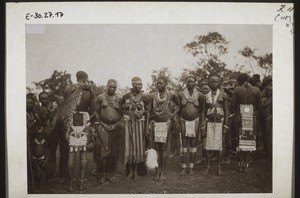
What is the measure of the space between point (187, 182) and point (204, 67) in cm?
101

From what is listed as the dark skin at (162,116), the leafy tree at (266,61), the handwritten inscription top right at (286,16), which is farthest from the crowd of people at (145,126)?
the handwritten inscription top right at (286,16)

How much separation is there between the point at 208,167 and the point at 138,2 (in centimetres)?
155

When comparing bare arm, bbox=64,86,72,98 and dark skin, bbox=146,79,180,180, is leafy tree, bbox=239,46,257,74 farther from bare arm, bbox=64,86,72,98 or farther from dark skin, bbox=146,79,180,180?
bare arm, bbox=64,86,72,98

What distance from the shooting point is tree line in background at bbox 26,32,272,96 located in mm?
3258

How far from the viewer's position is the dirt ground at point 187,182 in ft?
10.8

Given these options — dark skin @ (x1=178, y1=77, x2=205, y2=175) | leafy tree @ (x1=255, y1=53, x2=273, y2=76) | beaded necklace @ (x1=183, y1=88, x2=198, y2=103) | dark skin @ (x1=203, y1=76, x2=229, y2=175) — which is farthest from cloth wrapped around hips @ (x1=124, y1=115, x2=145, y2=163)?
leafy tree @ (x1=255, y1=53, x2=273, y2=76)

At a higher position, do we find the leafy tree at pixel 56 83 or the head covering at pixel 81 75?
the head covering at pixel 81 75

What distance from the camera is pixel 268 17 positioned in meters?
3.26

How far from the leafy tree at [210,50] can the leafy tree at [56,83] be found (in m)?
1.06

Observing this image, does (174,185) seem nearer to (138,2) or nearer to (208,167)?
(208,167)

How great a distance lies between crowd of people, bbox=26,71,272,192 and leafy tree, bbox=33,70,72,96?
4 cm

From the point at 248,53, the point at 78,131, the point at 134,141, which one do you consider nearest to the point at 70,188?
the point at 78,131

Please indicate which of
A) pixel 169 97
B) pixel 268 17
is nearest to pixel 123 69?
pixel 169 97

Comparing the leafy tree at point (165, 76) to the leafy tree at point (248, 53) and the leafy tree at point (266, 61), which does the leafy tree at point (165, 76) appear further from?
the leafy tree at point (266, 61)
